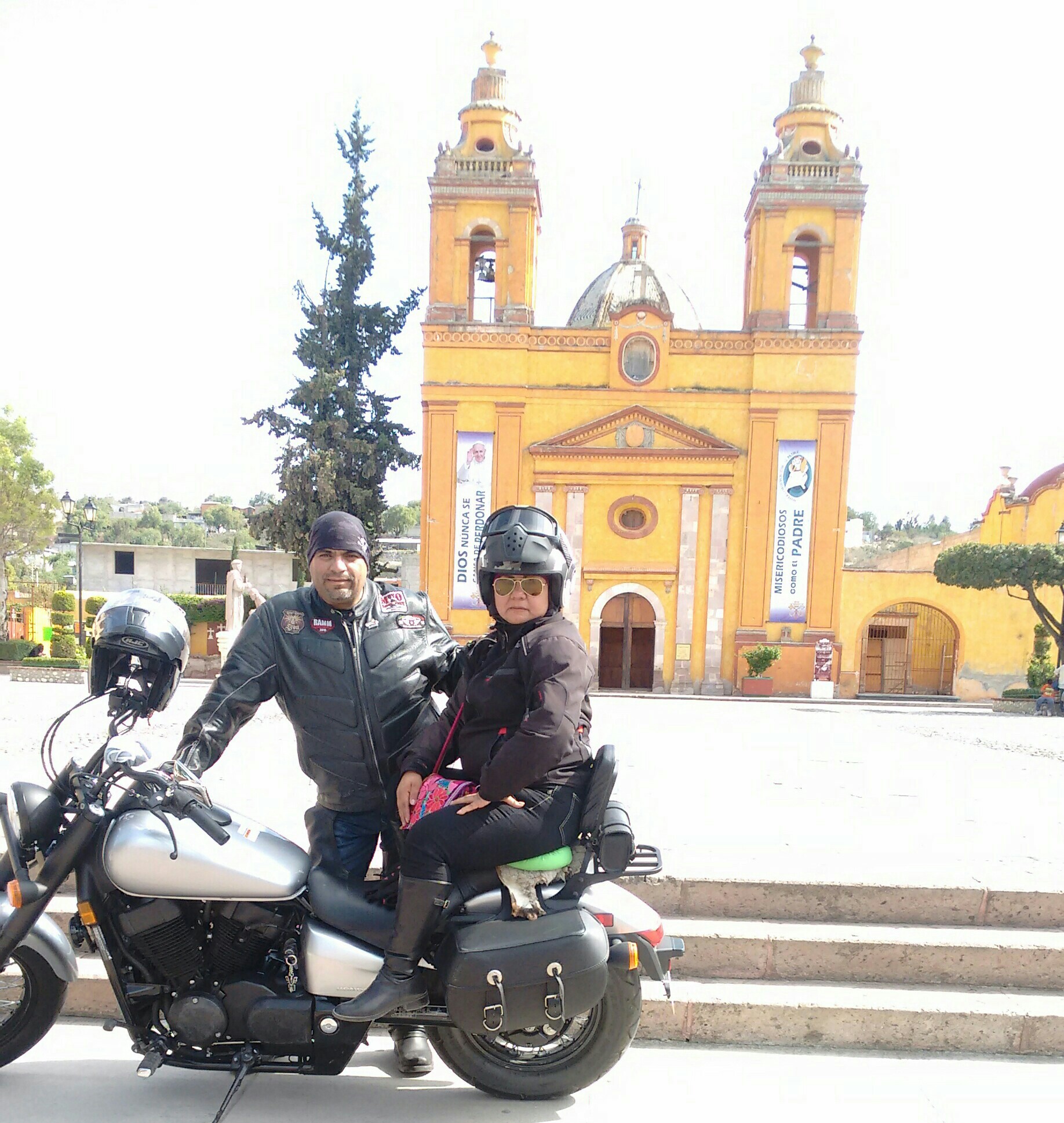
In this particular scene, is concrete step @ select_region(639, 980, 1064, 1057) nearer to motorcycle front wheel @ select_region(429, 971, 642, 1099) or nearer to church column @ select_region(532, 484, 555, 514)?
motorcycle front wheel @ select_region(429, 971, 642, 1099)

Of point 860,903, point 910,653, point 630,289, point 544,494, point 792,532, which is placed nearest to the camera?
point 860,903

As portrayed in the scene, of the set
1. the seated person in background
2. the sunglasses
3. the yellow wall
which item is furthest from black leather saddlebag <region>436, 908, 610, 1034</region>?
the yellow wall

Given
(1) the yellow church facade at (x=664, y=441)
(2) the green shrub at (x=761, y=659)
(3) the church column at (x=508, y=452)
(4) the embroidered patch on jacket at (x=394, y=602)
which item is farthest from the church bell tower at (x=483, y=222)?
(4) the embroidered patch on jacket at (x=394, y=602)

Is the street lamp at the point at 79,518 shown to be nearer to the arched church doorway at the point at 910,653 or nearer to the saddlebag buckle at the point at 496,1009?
the arched church doorway at the point at 910,653

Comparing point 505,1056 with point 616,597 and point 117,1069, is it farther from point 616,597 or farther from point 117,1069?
point 616,597

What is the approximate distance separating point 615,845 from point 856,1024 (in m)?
1.50

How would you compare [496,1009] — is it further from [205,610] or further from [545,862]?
[205,610]

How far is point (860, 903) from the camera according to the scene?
11.4 feet

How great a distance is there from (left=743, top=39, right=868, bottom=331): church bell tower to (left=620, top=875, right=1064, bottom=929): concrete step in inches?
840

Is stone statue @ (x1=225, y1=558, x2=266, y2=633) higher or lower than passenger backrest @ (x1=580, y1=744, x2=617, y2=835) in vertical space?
lower

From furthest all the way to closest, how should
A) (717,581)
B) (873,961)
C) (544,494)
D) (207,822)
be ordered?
1. (544,494)
2. (717,581)
3. (873,961)
4. (207,822)

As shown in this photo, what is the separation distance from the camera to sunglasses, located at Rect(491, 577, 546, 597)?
2537 mm

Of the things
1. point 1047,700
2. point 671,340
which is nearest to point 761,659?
point 1047,700

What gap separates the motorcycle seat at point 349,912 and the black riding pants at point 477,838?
21 centimetres
